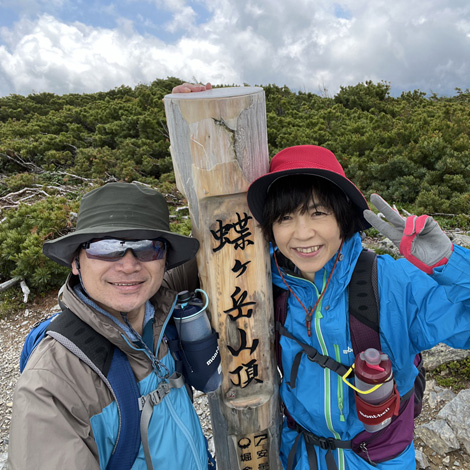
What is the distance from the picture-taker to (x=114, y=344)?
1471 millimetres

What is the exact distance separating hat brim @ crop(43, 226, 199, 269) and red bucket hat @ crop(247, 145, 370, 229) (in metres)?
0.37

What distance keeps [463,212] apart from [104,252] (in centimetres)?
698

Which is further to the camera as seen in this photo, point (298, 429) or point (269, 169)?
point (298, 429)

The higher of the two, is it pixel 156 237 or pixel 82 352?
pixel 156 237

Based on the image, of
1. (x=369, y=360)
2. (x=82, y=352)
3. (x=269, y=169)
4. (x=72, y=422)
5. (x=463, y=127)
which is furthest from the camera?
(x=463, y=127)

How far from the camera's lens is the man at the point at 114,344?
1.20 metres

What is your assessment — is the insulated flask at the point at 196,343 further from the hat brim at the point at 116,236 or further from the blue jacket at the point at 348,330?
the blue jacket at the point at 348,330

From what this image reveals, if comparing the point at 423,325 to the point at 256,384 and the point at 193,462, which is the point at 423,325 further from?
the point at 193,462

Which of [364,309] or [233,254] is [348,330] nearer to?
[364,309]

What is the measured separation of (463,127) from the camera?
26.6 ft

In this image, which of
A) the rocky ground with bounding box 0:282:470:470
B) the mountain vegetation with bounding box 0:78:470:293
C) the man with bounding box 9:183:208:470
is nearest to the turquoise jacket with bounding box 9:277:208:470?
the man with bounding box 9:183:208:470

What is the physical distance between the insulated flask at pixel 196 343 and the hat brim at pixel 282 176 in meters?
0.56

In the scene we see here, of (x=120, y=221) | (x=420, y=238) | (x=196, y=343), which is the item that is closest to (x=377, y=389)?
(x=420, y=238)

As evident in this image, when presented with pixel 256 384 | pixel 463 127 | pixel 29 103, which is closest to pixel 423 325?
pixel 256 384
